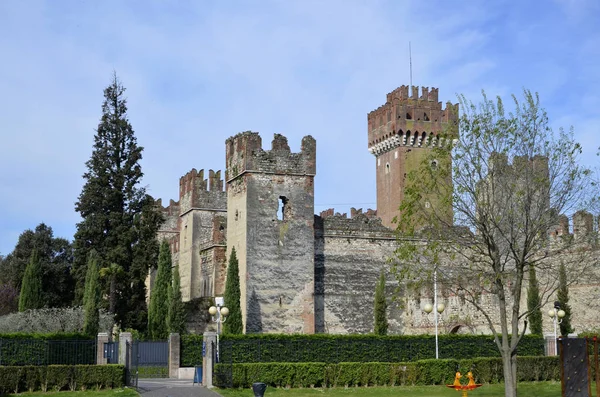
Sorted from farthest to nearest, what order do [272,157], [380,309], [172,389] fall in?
[272,157]
[380,309]
[172,389]

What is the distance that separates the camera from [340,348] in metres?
37.4

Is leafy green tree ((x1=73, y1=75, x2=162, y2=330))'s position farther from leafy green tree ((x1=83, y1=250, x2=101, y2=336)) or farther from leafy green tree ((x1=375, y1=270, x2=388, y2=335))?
leafy green tree ((x1=375, y1=270, x2=388, y2=335))

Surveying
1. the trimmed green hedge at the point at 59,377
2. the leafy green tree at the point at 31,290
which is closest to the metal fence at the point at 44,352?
the trimmed green hedge at the point at 59,377

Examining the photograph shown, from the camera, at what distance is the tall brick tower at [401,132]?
68.4m

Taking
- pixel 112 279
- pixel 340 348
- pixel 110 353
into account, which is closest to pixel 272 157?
pixel 112 279

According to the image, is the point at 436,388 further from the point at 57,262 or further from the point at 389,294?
the point at 57,262

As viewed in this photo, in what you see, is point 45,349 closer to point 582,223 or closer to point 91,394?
point 91,394

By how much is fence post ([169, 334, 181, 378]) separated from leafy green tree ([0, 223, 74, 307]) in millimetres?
23899

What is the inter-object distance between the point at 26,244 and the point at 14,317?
959 inches

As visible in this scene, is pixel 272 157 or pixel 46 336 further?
pixel 272 157

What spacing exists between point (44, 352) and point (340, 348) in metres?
12.2

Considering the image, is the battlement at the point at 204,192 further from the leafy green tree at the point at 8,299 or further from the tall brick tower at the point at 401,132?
the leafy green tree at the point at 8,299

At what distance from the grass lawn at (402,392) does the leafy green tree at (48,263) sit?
3226 centimetres

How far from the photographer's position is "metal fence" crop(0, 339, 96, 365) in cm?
3194
